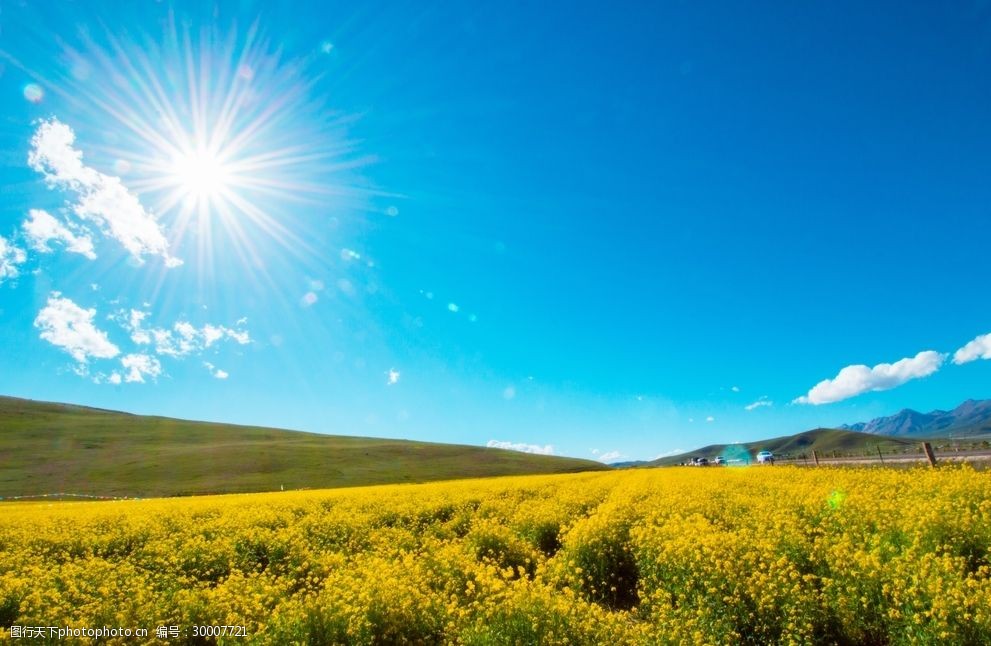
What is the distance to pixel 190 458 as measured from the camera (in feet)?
298

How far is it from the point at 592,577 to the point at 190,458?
10006 centimetres

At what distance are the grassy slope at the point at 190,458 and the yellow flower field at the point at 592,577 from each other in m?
66.2

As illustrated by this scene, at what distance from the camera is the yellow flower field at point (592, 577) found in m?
7.34

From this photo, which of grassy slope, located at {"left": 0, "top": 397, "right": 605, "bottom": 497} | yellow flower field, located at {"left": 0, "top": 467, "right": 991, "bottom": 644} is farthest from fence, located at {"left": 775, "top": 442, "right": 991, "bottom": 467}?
grassy slope, located at {"left": 0, "top": 397, "right": 605, "bottom": 497}

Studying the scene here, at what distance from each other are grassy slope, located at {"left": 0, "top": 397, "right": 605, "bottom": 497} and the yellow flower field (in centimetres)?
6618

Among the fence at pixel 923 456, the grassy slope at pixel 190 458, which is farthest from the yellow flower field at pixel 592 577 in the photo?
the grassy slope at pixel 190 458

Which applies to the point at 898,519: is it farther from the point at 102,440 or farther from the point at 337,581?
the point at 102,440

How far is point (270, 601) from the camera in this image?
30.5ft

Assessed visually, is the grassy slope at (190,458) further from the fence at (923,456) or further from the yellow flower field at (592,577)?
the fence at (923,456)

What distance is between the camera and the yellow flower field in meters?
7.34

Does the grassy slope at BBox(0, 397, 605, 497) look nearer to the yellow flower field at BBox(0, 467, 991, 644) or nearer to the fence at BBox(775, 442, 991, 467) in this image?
the yellow flower field at BBox(0, 467, 991, 644)

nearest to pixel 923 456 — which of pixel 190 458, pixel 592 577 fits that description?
pixel 592 577

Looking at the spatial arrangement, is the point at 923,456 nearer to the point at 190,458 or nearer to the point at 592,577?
the point at 592,577

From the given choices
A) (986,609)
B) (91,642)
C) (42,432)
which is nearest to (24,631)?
(91,642)
